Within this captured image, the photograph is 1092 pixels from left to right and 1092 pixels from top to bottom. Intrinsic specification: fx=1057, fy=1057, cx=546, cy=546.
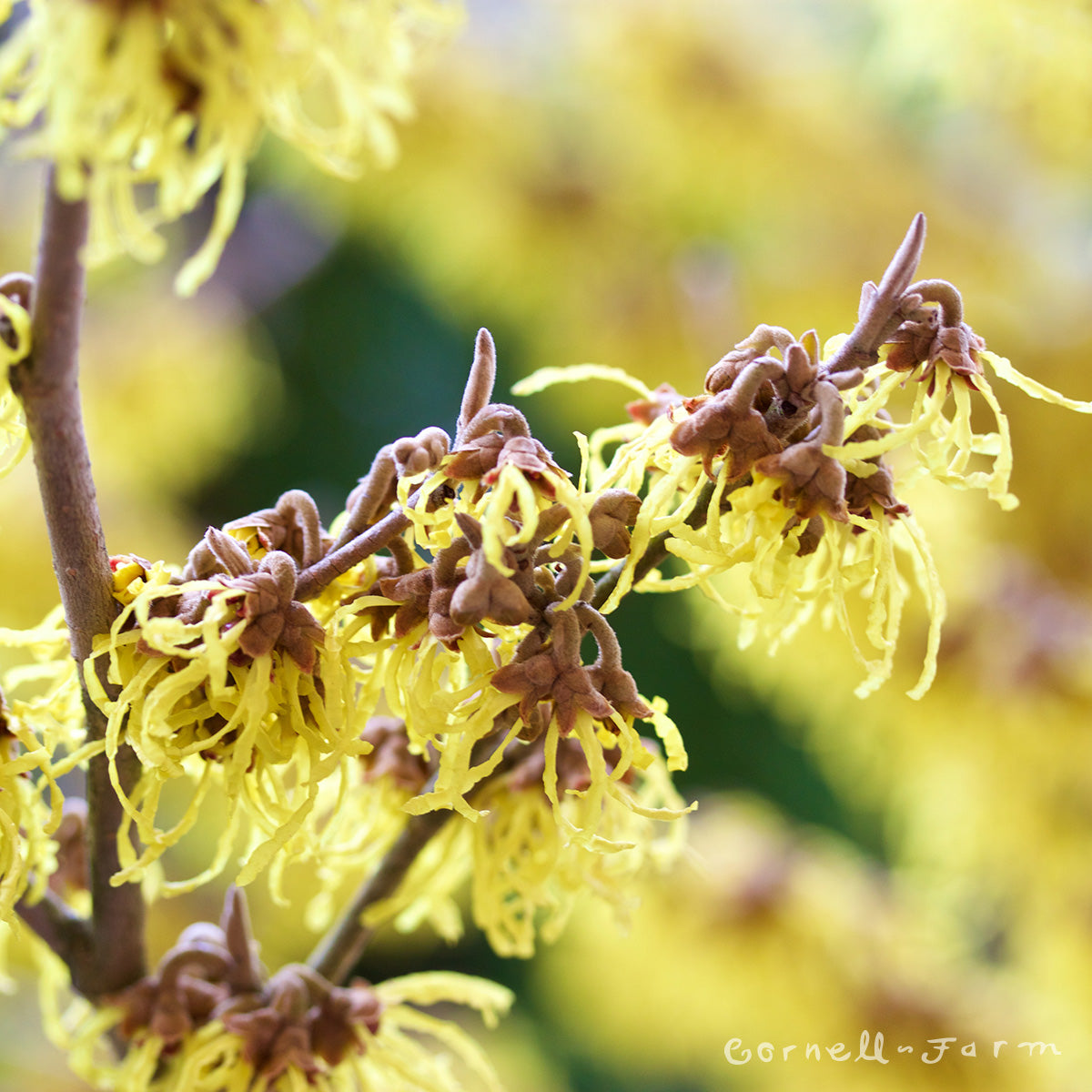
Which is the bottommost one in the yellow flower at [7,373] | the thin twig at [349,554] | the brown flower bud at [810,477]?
the yellow flower at [7,373]

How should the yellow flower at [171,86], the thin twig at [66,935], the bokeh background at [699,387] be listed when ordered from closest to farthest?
1. the yellow flower at [171,86]
2. the thin twig at [66,935]
3. the bokeh background at [699,387]

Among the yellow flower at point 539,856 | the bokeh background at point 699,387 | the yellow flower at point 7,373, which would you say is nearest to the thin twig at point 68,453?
the yellow flower at point 7,373

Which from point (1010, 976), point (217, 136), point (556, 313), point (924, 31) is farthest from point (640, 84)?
point (217, 136)

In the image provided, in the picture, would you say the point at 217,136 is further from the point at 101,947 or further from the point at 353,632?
the point at 101,947

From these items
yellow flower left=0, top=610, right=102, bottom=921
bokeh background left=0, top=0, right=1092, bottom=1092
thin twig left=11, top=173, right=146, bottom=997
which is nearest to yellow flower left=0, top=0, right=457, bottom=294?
thin twig left=11, top=173, right=146, bottom=997

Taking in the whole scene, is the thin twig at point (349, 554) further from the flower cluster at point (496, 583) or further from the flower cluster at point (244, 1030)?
the flower cluster at point (244, 1030)

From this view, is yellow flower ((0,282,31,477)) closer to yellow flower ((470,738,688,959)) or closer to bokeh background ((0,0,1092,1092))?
yellow flower ((470,738,688,959))

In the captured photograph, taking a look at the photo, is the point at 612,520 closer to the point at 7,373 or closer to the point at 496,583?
the point at 496,583
